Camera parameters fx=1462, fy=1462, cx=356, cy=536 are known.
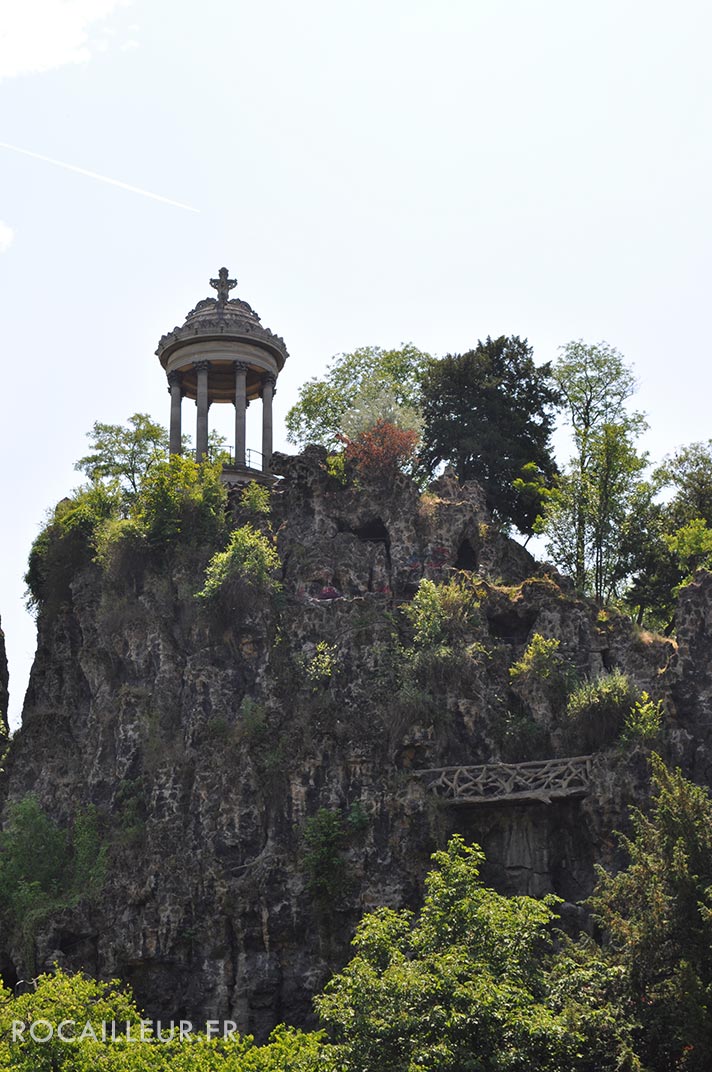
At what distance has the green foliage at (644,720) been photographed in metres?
35.7

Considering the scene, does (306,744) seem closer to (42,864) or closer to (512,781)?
(512,781)

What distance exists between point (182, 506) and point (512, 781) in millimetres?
14044

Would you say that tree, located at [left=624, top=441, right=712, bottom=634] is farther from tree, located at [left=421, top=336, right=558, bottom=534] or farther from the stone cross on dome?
the stone cross on dome

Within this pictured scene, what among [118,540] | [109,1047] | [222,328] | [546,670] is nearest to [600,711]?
[546,670]

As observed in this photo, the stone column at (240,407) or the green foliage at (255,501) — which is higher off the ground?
the stone column at (240,407)

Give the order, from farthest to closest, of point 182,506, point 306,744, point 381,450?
point 381,450, point 182,506, point 306,744

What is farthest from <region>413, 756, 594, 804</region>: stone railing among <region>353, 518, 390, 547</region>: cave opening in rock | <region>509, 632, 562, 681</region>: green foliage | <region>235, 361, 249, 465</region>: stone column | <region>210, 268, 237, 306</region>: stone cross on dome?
<region>210, 268, 237, 306</region>: stone cross on dome

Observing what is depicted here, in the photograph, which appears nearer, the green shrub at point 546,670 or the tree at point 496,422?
the green shrub at point 546,670

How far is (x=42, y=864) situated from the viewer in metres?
39.4

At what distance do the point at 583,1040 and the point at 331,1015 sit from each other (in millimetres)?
4636

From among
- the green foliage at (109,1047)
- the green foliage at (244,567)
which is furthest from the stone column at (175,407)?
the green foliage at (109,1047)

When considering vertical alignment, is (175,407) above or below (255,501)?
above

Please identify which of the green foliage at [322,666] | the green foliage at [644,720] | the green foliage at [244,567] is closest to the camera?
the green foliage at [644,720]

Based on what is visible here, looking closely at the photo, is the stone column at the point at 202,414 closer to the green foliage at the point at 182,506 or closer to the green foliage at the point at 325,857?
the green foliage at the point at 182,506
